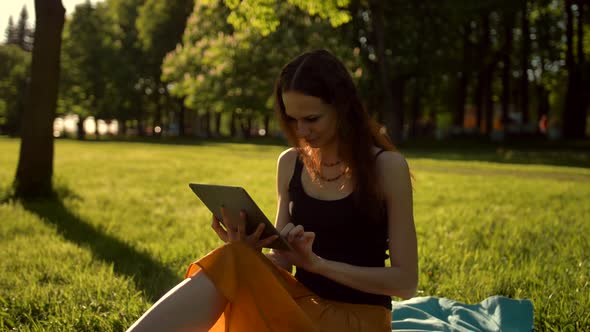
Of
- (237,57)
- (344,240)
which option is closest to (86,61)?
(237,57)

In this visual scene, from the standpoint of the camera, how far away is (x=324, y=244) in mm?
2670

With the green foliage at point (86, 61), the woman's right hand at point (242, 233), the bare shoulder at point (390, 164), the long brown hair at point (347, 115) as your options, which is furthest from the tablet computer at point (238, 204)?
the green foliage at point (86, 61)

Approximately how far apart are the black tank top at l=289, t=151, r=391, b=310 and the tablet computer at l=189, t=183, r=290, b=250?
1.10 feet

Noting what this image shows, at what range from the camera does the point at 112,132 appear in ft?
217

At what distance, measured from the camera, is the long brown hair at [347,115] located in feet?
8.23

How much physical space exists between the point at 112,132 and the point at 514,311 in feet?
217

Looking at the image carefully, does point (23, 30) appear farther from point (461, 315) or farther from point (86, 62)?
point (461, 315)

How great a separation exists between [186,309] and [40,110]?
7984 mm

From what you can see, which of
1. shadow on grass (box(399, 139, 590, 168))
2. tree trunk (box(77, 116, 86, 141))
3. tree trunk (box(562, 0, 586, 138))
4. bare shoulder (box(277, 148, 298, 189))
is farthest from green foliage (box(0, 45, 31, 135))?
bare shoulder (box(277, 148, 298, 189))

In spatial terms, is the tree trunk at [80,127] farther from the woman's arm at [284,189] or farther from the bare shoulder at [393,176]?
the bare shoulder at [393,176]

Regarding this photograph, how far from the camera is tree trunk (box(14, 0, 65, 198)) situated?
29.7 ft

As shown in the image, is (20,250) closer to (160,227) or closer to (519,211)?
(160,227)

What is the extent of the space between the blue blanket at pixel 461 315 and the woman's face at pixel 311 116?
1.54 m

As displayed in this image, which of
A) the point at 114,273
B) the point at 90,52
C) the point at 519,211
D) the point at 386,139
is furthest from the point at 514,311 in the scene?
the point at 90,52
